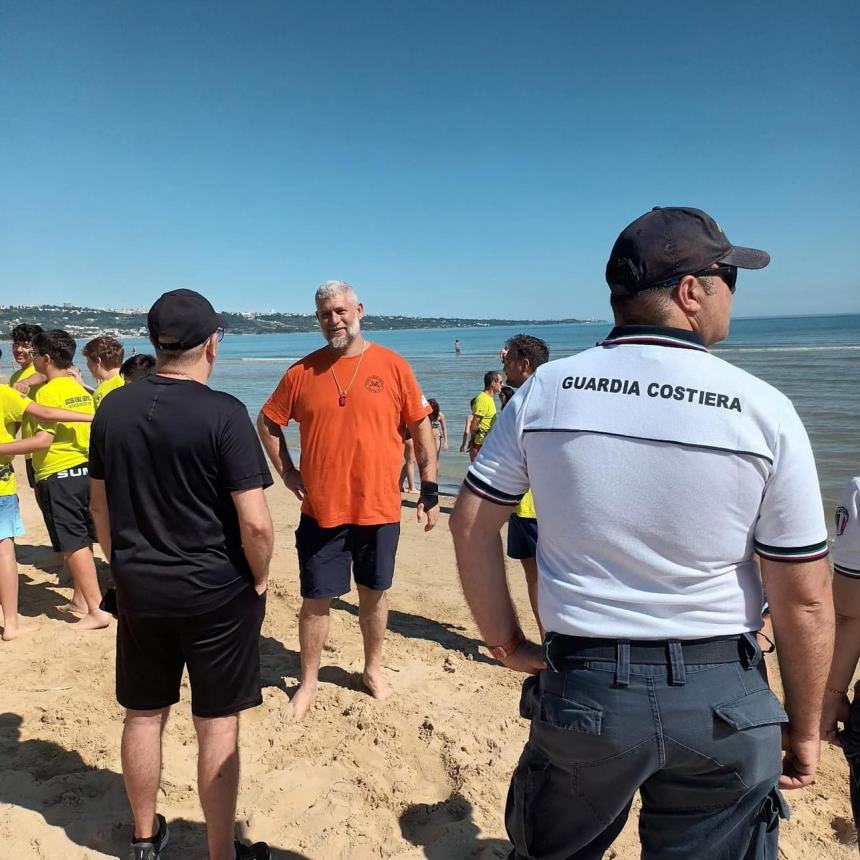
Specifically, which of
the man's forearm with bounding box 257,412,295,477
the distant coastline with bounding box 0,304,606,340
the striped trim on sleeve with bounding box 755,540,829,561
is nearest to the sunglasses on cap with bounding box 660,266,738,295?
the striped trim on sleeve with bounding box 755,540,829,561

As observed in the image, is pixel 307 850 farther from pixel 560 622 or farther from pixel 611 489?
pixel 611 489

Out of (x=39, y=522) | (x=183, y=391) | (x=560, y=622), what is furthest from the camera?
(x=39, y=522)

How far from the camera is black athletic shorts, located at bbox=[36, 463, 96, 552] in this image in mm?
4492

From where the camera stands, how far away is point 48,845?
97.6 inches

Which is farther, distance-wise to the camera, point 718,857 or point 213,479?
point 213,479

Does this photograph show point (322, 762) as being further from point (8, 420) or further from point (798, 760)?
point (8, 420)

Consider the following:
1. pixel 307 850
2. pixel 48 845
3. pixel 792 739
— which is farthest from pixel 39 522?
pixel 792 739

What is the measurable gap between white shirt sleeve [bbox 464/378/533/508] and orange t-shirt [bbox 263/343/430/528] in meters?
1.91

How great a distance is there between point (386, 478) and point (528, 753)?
6.96ft

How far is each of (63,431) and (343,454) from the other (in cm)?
246

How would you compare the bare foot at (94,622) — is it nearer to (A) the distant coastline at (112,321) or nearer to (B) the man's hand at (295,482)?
(B) the man's hand at (295,482)

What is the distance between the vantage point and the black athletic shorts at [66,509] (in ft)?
14.7

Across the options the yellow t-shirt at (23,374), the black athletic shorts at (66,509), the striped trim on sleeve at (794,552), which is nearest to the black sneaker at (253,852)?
the striped trim on sleeve at (794,552)

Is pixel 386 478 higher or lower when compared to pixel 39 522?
Result: higher
